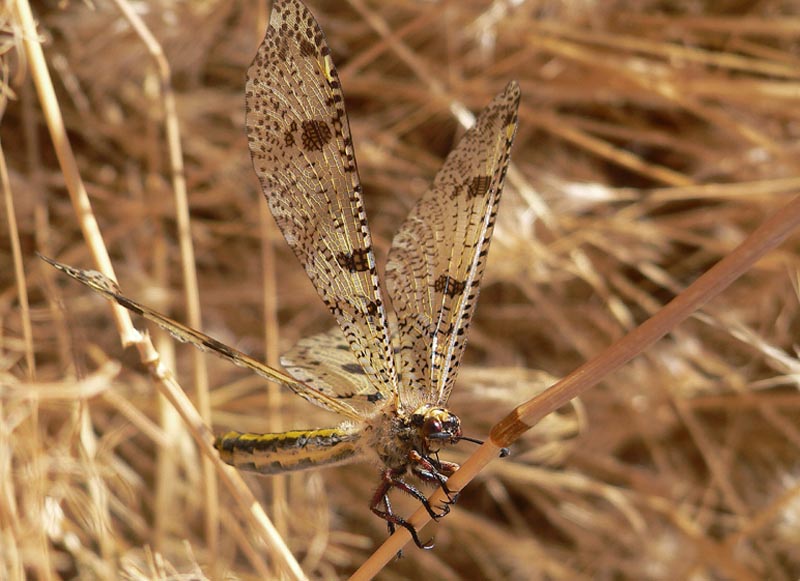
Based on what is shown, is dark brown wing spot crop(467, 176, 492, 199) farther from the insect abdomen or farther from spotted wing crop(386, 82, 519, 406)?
the insect abdomen

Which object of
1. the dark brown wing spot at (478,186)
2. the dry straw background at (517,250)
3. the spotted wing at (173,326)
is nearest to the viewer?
the spotted wing at (173,326)

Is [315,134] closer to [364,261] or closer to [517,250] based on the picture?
[364,261]

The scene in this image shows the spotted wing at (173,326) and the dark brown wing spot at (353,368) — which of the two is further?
the dark brown wing spot at (353,368)

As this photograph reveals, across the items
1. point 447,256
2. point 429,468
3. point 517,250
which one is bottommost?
point 429,468

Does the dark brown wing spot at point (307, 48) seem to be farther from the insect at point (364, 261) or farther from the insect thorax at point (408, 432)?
the insect thorax at point (408, 432)

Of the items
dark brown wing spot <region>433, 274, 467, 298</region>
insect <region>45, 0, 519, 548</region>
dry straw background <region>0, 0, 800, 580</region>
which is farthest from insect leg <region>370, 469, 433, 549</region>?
dry straw background <region>0, 0, 800, 580</region>

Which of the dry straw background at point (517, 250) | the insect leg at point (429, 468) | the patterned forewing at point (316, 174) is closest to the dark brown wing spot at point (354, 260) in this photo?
the patterned forewing at point (316, 174)

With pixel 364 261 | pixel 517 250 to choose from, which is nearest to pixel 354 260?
pixel 364 261
